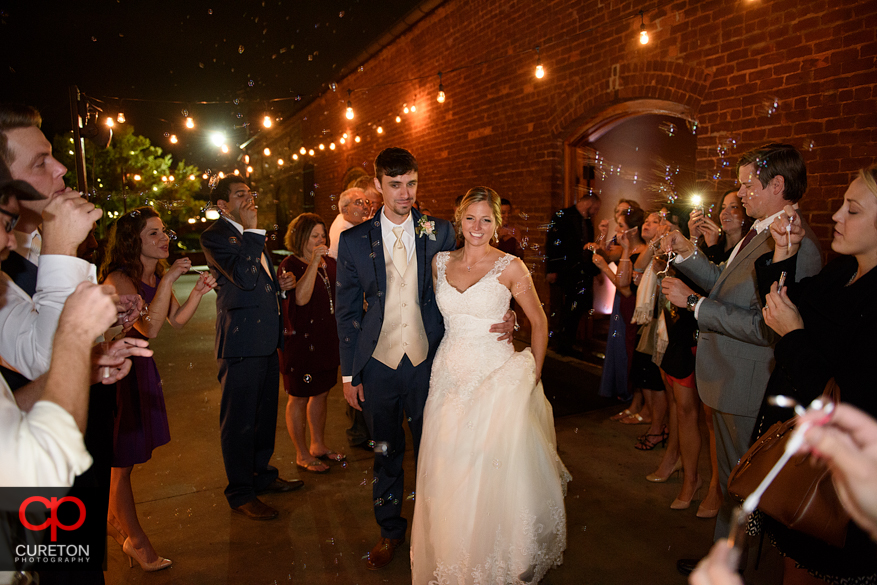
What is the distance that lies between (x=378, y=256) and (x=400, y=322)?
1.40 ft

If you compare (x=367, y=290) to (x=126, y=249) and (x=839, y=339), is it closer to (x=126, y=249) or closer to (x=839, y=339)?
(x=126, y=249)

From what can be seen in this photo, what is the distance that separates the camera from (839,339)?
1819mm

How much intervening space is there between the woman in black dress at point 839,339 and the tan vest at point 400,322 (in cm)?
182

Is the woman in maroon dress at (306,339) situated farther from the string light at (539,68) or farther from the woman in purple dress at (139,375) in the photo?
the string light at (539,68)

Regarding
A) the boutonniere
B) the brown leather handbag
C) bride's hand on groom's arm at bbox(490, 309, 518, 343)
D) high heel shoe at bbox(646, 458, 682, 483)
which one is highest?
the boutonniere

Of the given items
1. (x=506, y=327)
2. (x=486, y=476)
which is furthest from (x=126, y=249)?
(x=486, y=476)

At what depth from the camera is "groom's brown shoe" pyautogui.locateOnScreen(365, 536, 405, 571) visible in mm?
2922

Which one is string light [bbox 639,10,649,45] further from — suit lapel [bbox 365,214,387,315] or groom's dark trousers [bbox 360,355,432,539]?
groom's dark trousers [bbox 360,355,432,539]

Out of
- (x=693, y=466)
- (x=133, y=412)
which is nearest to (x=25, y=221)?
(x=133, y=412)

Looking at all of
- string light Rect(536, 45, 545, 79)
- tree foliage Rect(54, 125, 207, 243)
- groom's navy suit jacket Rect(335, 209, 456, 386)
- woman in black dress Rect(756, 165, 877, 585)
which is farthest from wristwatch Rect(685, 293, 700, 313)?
tree foliage Rect(54, 125, 207, 243)

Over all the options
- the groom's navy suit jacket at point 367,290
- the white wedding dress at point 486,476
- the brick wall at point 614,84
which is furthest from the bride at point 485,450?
the brick wall at point 614,84

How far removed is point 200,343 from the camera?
8727 millimetres

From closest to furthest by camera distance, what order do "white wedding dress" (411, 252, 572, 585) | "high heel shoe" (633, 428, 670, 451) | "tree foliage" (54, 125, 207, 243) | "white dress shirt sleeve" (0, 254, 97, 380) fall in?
"white dress shirt sleeve" (0, 254, 97, 380) < "white wedding dress" (411, 252, 572, 585) < "high heel shoe" (633, 428, 670, 451) < "tree foliage" (54, 125, 207, 243)

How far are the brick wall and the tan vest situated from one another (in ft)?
12.5
